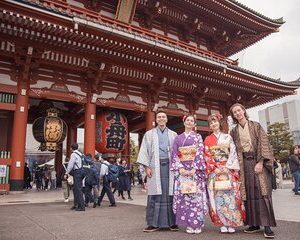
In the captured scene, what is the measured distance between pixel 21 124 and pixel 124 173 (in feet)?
13.3

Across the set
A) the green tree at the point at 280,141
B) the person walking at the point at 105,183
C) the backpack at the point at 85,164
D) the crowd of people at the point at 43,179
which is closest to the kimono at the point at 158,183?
A: the backpack at the point at 85,164

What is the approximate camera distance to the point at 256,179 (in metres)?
4.19

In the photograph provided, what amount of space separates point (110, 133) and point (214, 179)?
30.2 feet

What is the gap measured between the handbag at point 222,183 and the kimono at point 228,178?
0.02m

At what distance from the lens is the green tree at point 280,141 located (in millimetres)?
34734

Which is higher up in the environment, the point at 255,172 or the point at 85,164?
the point at 85,164

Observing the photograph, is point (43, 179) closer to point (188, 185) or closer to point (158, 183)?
point (158, 183)

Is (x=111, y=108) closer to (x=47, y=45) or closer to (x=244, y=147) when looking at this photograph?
(x=47, y=45)

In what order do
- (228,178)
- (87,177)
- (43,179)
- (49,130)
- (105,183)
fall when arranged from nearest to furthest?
1. (228,178)
2. (87,177)
3. (105,183)
4. (49,130)
5. (43,179)

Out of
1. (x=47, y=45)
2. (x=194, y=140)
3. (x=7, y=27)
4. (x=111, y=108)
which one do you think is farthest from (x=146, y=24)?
(x=194, y=140)

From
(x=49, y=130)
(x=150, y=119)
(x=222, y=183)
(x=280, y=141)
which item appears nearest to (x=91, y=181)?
(x=222, y=183)

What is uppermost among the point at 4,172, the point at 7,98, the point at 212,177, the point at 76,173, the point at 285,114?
the point at 285,114

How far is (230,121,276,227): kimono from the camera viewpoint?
4.05m

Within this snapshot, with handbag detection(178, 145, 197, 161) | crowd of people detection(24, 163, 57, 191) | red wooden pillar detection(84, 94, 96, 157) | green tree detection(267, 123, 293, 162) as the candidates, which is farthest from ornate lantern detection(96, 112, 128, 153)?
green tree detection(267, 123, 293, 162)
